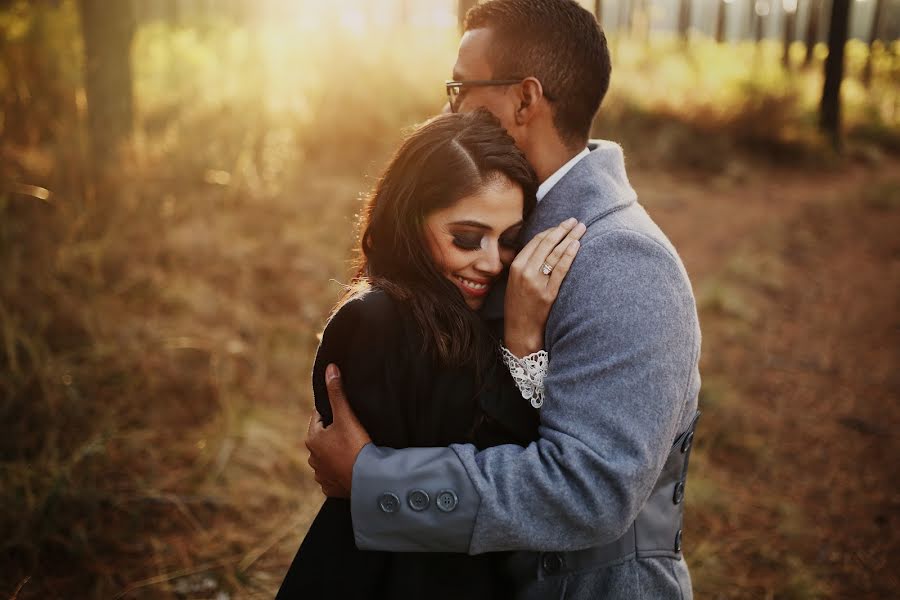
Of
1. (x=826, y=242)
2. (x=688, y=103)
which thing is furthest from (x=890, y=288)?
(x=688, y=103)

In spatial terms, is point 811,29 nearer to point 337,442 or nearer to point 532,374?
point 532,374

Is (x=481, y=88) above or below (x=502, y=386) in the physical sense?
above

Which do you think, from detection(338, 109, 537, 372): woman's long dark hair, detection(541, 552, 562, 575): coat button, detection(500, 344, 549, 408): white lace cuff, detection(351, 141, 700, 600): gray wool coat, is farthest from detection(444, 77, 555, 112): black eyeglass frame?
detection(541, 552, 562, 575): coat button

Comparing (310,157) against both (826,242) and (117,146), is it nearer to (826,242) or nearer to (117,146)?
(117,146)

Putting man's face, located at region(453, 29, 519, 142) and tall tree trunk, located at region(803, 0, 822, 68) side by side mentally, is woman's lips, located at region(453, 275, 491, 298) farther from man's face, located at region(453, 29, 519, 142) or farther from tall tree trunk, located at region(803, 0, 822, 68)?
tall tree trunk, located at region(803, 0, 822, 68)

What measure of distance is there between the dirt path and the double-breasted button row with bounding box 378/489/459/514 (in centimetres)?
246

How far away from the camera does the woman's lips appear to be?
76.0 inches

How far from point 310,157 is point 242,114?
911 millimetres

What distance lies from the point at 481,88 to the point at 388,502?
1255 mm

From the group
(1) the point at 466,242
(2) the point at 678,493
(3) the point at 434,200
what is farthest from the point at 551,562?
(3) the point at 434,200

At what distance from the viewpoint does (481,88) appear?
2.21 meters

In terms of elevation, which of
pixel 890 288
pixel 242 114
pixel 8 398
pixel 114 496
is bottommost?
pixel 890 288

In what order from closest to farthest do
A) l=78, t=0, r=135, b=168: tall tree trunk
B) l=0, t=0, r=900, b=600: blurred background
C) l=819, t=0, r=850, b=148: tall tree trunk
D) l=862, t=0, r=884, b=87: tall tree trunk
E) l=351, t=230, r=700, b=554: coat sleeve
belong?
l=351, t=230, r=700, b=554: coat sleeve
l=0, t=0, r=900, b=600: blurred background
l=78, t=0, r=135, b=168: tall tree trunk
l=819, t=0, r=850, b=148: tall tree trunk
l=862, t=0, r=884, b=87: tall tree trunk

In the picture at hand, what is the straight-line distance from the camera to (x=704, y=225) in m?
8.42
